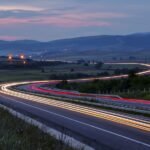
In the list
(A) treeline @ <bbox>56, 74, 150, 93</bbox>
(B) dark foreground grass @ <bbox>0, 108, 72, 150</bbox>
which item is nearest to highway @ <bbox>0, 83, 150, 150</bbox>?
(B) dark foreground grass @ <bbox>0, 108, 72, 150</bbox>

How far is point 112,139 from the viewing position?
61.1ft

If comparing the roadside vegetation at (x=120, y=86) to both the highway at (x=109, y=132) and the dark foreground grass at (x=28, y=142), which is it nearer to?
the highway at (x=109, y=132)

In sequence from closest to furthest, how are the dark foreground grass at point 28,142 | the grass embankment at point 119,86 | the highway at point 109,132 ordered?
the dark foreground grass at point 28,142, the highway at point 109,132, the grass embankment at point 119,86

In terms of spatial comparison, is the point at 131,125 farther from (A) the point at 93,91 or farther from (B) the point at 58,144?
(A) the point at 93,91

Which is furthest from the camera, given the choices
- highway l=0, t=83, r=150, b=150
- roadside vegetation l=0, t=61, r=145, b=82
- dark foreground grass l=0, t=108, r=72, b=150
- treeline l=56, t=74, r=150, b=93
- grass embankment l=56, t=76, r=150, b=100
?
roadside vegetation l=0, t=61, r=145, b=82

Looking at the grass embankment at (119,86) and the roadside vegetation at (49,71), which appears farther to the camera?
the roadside vegetation at (49,71)

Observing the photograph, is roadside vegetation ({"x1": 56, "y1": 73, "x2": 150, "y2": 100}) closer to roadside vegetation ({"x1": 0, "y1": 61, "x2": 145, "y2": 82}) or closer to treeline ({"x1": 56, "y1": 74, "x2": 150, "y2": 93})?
treeline ({"x1": 56, "y1": 74, "x2": 150, "y2": 93})

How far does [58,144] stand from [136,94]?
47031 millimetres

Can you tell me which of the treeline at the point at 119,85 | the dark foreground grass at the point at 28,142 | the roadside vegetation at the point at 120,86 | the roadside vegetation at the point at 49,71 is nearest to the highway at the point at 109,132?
the dark foreground grass at the point at 28,142

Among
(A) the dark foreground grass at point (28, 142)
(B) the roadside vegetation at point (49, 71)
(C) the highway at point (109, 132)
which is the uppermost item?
(A) the dark foreground grass at point (28, 142)

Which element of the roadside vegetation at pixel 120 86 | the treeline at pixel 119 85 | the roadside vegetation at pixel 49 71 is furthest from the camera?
the roadside vegetation at pixel 49 71

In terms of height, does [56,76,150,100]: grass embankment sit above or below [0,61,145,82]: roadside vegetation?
above

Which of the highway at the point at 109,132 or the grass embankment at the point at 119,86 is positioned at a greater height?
the highway at the point at 109,132

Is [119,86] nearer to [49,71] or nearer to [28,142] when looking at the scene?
[28,142]
